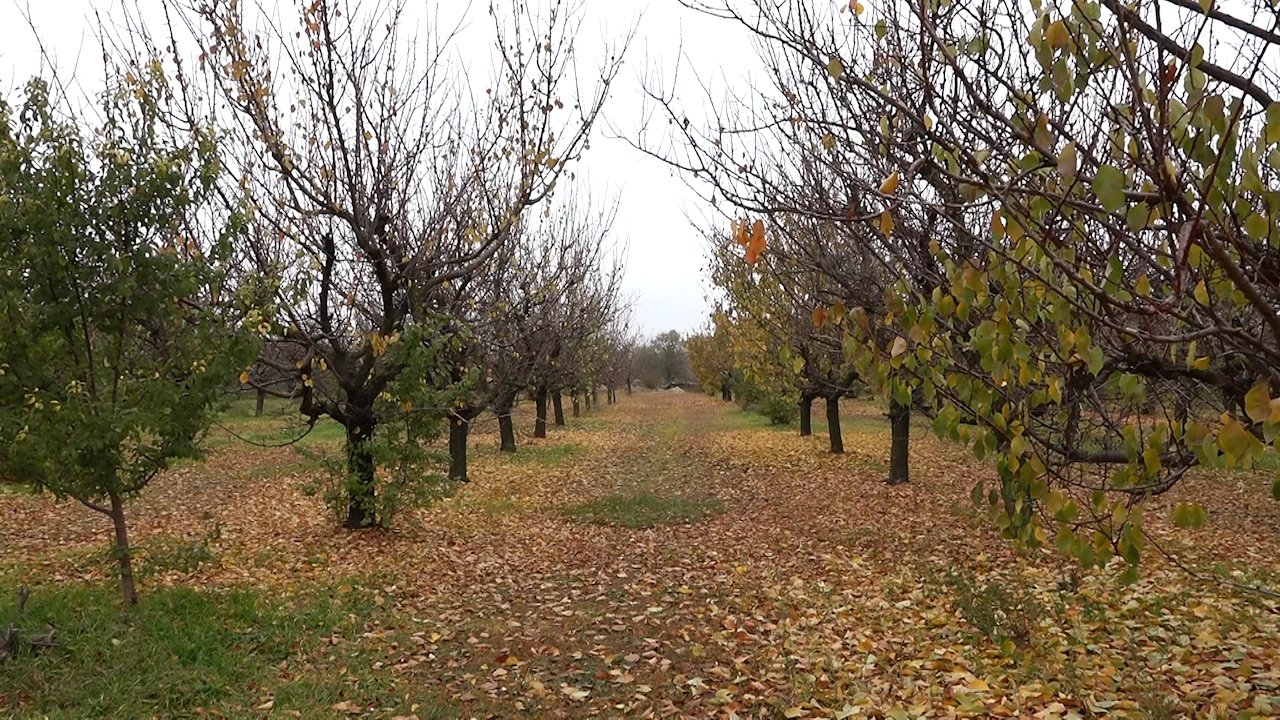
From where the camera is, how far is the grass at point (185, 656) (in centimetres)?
429

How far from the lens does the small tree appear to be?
4.93 metres

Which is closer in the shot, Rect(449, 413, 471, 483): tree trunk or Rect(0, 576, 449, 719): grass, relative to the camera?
Rect(0, 576, 449, 719): grass

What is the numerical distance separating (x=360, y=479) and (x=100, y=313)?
12.2 feet

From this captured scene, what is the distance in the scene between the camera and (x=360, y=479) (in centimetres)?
854

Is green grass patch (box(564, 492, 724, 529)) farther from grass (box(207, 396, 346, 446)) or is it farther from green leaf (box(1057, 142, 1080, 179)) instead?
grass (box(207, 396, 346, 446))

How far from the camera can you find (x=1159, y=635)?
16.4 feet

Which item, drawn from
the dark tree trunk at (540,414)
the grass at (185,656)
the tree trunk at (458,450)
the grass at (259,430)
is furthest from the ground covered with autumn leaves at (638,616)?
the dark tree trunk at (540,414)

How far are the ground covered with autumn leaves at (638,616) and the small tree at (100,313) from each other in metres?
1.13

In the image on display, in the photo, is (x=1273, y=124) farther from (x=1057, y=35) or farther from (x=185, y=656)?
(x=185, y=656)

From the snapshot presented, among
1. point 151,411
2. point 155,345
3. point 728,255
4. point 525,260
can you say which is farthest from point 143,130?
point 525,260

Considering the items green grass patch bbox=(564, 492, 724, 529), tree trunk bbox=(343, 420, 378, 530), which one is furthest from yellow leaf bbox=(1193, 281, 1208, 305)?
green grass patch bbox=(564, 492, 724, 529)

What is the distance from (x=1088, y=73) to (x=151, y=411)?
5.77 metres

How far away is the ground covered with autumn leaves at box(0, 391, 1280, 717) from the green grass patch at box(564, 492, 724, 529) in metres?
0.07

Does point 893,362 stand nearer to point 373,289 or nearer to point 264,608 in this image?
point 264,608
